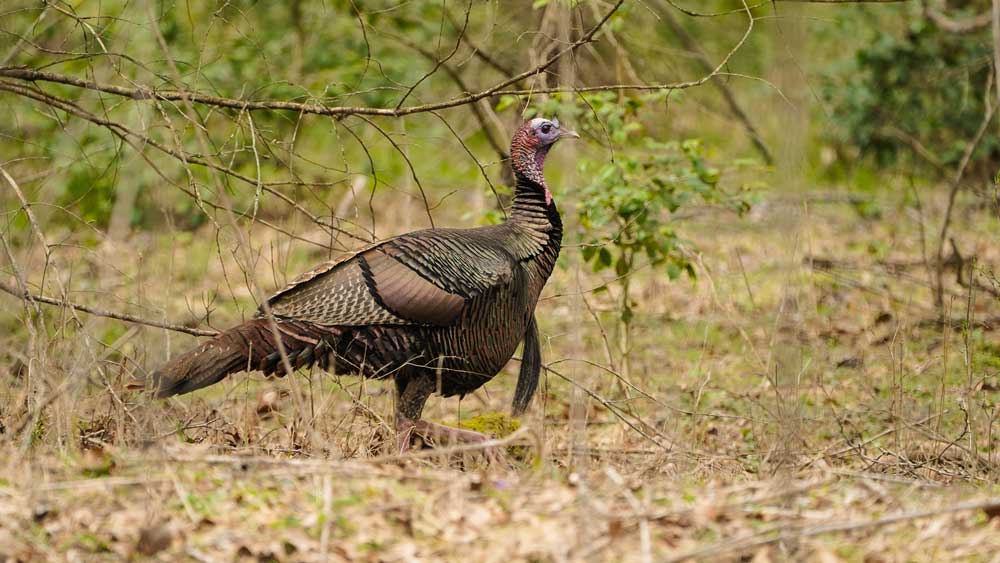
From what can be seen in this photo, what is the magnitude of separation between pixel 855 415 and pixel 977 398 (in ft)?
3.31

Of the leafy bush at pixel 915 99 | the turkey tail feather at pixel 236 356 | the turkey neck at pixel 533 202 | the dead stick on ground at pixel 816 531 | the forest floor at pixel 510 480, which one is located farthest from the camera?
→ the leafy bush at pixel 915 99

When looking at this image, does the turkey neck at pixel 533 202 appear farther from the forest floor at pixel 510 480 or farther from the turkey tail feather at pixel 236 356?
the turkey tail feather at pixel 236 356

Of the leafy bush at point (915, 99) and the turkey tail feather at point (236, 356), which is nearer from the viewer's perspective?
the turkey tail feather at point (236, 356)

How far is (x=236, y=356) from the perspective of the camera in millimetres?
5277

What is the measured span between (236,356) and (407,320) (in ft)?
2.66

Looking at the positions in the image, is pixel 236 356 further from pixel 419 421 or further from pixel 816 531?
pixel 816 531

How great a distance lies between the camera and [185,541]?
146 inches

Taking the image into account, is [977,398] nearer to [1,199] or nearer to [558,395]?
[558,395]

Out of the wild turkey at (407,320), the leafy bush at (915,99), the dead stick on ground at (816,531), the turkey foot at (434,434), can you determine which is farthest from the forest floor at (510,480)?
the leafy bush at (915,99)

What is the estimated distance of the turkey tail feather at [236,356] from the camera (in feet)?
16.8

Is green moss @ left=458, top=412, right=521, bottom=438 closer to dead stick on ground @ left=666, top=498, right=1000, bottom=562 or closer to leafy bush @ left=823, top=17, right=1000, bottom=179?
dead stick on ground @ left=666, top=498, right=1000, bottom=562

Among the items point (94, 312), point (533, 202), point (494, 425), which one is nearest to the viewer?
point (94, 312)

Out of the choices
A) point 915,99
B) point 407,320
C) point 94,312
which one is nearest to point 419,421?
point 407,320

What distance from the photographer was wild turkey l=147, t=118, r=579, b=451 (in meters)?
5.44
